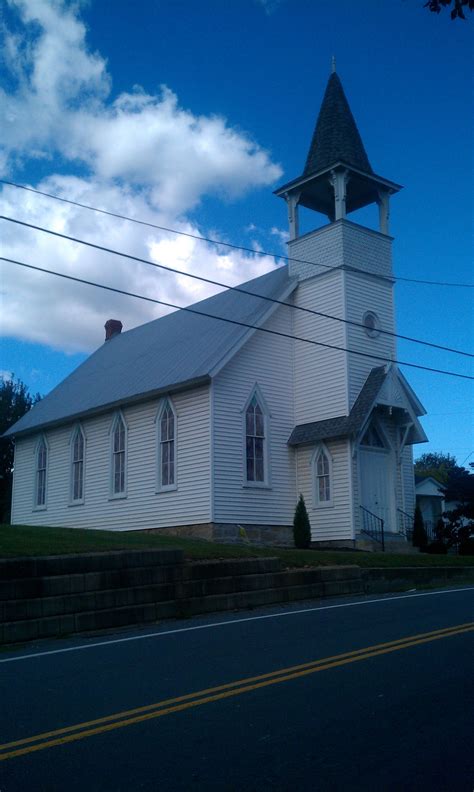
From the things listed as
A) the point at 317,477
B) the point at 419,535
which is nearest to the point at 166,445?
the point at 317,477

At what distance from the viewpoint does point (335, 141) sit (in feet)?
90.4

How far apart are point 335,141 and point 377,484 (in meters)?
11.3

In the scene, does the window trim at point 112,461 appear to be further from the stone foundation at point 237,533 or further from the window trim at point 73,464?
the stone foundation at point 237,533

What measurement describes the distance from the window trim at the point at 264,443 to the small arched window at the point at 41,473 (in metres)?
10.9

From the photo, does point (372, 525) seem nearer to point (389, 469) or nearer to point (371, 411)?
point (389, 469)

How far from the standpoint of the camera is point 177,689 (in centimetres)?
765

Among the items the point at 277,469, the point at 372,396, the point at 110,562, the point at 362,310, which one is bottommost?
the point at 110,562

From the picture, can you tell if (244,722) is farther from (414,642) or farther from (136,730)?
(414,642)

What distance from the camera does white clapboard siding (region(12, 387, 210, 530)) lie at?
2405 cm

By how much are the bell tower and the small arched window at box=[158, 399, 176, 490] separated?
4001 mm

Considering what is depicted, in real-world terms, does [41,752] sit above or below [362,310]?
below

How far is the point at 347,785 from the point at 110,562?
8618mm

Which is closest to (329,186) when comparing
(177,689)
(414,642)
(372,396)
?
(372,396)

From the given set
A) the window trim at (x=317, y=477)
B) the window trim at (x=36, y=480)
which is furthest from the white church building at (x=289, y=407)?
the window trim at (x=36, y=480)
